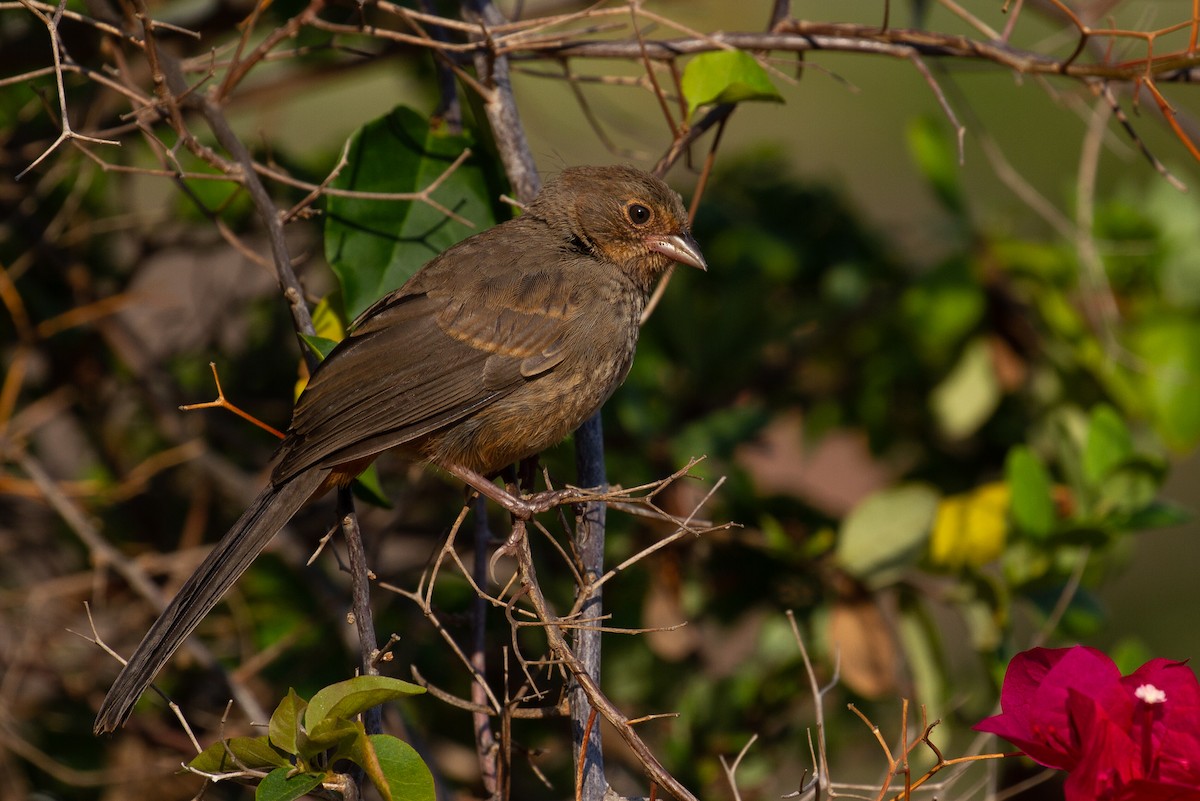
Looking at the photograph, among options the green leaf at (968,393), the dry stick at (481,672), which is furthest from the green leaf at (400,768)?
the green leaf at (968,393)

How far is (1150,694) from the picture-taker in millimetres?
1669

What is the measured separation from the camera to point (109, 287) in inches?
153

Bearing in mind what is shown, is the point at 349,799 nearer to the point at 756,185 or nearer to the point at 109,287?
the point at 109,287

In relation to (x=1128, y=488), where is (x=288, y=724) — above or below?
above

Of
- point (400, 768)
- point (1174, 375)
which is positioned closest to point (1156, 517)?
point (1174, 375)

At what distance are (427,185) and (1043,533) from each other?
6.14 feet

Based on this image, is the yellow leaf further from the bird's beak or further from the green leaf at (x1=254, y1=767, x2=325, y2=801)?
the green leaf at (x1=254, y1=767, x2=325, y2=801)

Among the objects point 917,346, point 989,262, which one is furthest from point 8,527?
point 989,262

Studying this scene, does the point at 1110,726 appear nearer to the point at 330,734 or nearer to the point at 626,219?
the point at 330,734

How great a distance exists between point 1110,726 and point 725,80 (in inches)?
63.0

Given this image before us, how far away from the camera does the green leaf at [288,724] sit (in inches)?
71.1

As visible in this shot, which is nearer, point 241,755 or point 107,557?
point 241,755

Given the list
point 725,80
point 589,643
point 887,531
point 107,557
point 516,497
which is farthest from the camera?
point 887,531

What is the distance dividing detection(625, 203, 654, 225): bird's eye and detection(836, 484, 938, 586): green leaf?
104 cm
